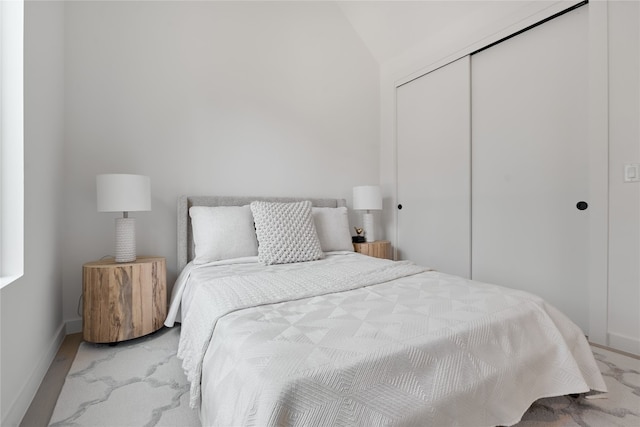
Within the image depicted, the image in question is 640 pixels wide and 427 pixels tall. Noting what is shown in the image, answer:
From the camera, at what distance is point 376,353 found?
0.90 meters

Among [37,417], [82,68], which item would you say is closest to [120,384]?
[37,417]

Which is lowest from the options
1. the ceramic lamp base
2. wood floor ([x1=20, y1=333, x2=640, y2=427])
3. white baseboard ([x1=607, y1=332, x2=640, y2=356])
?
wood floor ([x1=20, y1=333, x2=640, y2=427])

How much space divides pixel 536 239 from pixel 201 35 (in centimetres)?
322

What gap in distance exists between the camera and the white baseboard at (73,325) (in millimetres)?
2209

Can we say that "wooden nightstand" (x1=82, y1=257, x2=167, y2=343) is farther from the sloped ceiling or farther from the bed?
the sloped ceiling

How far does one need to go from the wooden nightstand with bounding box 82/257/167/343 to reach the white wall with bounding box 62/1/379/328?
477 mm

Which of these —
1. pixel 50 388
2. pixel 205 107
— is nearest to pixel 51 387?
pixel 50 388

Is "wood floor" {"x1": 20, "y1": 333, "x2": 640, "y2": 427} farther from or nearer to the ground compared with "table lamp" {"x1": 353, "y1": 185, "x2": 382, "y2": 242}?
nearer to the ground

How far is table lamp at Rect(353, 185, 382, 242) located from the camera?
10.4ft

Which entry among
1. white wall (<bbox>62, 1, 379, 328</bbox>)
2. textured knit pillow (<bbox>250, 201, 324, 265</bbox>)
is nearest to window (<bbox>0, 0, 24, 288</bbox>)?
white wall (<bbox>62, 1, 379, 328</bbox>)

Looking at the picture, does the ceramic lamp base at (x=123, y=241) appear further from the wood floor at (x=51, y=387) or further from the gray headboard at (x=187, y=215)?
the wood floor at (x=51, y=387)

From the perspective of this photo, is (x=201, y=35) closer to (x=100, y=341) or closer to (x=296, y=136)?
(x=296, y=136)

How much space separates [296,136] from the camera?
10.3 feet

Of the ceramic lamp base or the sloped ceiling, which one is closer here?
the ceramic lamp base
